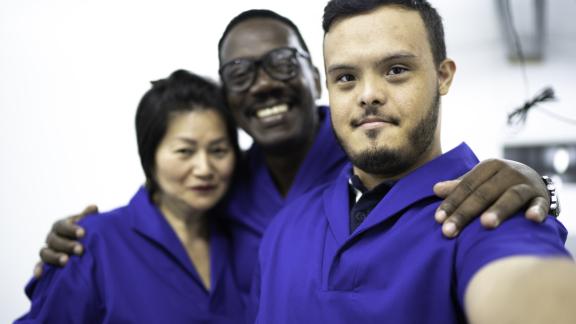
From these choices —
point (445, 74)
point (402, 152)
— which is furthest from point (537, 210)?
point (445, 74)

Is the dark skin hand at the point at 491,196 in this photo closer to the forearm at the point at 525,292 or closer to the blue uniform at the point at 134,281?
the forearm at the point at 525,292

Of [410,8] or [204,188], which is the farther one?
[204,188]

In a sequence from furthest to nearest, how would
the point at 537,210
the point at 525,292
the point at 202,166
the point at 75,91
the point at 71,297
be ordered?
the point at 75,91 < the point at 202,166 < the point at 71,297 < the point at 537,210 < the point at 525,292

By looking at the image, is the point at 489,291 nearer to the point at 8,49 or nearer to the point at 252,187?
the point at 252,187

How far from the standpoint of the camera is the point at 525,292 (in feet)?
2.15

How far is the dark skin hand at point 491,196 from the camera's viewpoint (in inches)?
30.8

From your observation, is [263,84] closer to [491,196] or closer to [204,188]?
[204,188]

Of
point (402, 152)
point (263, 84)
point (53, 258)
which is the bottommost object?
point (53, 258)

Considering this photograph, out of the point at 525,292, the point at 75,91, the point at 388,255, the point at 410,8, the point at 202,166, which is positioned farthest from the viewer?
the point at 75,91

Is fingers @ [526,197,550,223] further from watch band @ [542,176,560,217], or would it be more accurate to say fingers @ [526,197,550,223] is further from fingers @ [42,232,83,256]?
fingers @ [42,232,83,256]

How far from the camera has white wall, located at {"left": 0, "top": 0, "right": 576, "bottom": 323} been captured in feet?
8.76

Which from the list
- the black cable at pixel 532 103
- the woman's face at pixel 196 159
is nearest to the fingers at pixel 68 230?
the woman's face at pixel 196 159

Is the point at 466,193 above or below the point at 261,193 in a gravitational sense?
above

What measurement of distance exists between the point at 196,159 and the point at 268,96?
28 centimetres
